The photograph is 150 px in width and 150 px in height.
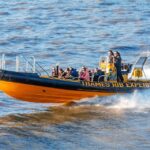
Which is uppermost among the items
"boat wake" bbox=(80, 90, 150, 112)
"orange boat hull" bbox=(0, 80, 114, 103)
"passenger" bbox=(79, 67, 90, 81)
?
"passenger" bbox=(79, 67, 90, 81)

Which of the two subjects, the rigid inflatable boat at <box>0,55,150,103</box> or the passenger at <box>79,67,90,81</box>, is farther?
the passenger at <box>79,67,90,81</box>

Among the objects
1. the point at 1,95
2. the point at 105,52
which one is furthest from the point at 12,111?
the point at 105,52

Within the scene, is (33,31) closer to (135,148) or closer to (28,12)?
(28,12)

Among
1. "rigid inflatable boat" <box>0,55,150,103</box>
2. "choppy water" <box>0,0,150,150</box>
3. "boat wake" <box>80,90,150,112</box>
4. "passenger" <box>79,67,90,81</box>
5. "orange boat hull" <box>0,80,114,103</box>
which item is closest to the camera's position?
"choppy water" <box>0,0,150,150</box>

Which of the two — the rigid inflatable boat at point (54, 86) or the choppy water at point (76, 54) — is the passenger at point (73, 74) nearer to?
the rigid inflatable boat at point (54, 86)

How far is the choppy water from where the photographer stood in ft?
68.1

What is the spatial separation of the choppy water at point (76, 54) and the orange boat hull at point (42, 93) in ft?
1.52

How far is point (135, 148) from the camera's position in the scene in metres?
19.7

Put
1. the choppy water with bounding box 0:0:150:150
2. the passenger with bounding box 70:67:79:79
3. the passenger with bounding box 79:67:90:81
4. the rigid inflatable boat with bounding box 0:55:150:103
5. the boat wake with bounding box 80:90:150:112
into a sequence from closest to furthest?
the choppy water with bounding box 0:0:150:150 → the rigid inflatable boat with bounding box 0:55:150:103 → the passenger with bounding box 79:67:90:81 → the passenger with bounding box 70:67:79:79 → the boat wake with bounding box 80:90:150:112

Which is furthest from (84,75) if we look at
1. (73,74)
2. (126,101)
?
(126,101)

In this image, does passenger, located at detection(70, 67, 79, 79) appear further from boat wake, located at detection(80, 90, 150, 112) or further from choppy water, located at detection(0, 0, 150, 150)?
choppy water, located at detection(0, 0, 150, 150)

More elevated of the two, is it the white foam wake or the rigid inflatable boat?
the rigid inflatable boat

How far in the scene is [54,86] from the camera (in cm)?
2297

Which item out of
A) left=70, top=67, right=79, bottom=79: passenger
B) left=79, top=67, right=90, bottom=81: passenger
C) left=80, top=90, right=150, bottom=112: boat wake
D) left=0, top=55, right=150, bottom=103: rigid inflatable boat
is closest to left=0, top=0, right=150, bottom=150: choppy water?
left=80, top=90, right=150, bottom=112: boat wake
